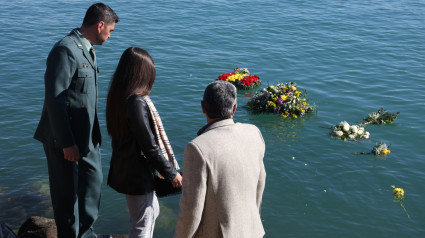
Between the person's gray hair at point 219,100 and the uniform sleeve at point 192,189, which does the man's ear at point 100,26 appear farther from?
the uniform sleeve at point 192,189

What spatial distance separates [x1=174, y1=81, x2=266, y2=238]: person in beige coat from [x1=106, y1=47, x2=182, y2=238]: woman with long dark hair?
0.86 m

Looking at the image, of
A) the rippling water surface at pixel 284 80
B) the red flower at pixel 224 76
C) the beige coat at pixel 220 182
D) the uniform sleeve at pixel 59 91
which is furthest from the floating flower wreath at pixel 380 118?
the beige coat at pixel 220 182

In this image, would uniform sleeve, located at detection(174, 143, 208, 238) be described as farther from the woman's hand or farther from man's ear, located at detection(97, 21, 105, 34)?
man's ear, located at detection(97, 21, 105, 34)

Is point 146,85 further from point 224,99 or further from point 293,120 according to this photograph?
point 293,120

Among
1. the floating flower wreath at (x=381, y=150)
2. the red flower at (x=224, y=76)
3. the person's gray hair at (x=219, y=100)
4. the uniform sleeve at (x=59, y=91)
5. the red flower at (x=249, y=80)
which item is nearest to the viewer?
the person's gray hair at (x=219, y=100)

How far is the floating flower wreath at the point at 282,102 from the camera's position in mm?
12055

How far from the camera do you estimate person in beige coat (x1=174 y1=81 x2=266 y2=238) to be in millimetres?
3547

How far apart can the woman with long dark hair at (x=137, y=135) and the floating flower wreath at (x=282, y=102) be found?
7.57m

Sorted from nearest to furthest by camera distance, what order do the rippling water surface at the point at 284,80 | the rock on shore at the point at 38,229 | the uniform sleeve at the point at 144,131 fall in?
the uniform sleeve at the point at 144,131 → the rock on shore at the point at 38,229 → the rippling water surface at the point at 284,80

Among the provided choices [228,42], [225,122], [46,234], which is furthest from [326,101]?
[225,122]

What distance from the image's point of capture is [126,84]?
4.52 meters

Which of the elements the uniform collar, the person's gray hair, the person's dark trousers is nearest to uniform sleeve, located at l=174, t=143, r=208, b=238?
the person's gray hair

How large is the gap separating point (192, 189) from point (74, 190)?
2161 mm

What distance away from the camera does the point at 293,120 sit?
1191cm
